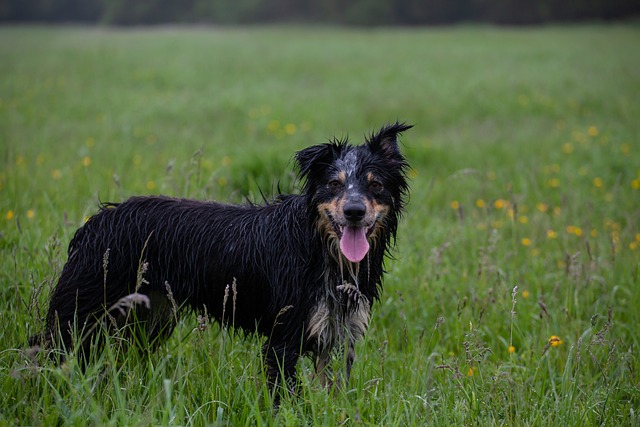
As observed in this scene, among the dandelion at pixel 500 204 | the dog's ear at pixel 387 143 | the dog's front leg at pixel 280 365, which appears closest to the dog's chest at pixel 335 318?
Answer: the dog's front leg at pixel 280 365

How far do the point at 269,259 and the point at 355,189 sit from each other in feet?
1.89

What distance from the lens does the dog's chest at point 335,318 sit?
2.98m

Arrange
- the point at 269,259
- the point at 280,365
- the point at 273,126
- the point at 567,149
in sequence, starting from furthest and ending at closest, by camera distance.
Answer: the point at 273,126, the point at 567,149, the point at 269,259, the point at 280,365

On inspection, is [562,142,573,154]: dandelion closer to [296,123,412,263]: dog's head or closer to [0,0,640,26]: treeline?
[296,123,412,263]: dog's head

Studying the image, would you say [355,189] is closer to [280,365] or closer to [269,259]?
[269,259]

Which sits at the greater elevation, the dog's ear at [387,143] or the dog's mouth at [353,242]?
the dog's ear at [387,143]

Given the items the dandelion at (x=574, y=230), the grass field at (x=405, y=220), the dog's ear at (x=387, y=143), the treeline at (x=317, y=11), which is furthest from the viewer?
the treeline at (x=317, y=11)

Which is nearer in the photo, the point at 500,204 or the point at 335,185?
the point at 335,185

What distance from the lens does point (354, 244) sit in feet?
9.44

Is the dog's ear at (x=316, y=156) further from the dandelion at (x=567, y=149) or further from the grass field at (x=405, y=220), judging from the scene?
the dandelion at (x=567, y=149)

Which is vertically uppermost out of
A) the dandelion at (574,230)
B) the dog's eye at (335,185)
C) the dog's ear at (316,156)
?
the dog's ear at (316,156)

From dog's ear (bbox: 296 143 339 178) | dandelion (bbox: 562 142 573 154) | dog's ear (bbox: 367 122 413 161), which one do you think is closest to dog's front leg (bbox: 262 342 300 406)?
dog's ear (bbox: 296 143 339 178)

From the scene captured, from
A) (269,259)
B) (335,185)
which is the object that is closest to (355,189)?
(335,185)

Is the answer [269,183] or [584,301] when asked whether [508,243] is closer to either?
[584,301]
